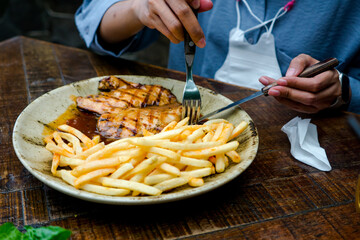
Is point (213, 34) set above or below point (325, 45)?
below

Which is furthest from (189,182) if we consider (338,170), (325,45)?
(325,45)

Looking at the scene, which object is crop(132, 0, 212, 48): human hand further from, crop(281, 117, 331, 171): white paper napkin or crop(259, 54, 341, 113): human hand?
crop(281, 117, 331, 171): white paper napkin

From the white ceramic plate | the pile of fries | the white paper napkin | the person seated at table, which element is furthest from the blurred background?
the pile of fries

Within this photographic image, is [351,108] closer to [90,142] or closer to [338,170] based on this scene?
→ [338,170]

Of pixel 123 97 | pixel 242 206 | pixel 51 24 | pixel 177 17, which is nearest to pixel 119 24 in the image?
pixel 123 97

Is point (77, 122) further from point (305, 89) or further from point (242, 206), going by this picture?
point (305, 89)

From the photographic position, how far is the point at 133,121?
2002mm

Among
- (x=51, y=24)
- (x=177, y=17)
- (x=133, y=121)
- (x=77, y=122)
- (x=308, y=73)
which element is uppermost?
(x=177, y=17)

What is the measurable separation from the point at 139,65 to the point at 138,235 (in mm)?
1950

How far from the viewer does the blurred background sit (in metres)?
6.88

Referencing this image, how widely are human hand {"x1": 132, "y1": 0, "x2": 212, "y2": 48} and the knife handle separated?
0.49m

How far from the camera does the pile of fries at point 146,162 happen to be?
136 cm

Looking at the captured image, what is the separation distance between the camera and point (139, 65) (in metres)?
3.02

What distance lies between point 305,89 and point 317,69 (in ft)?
0.46
